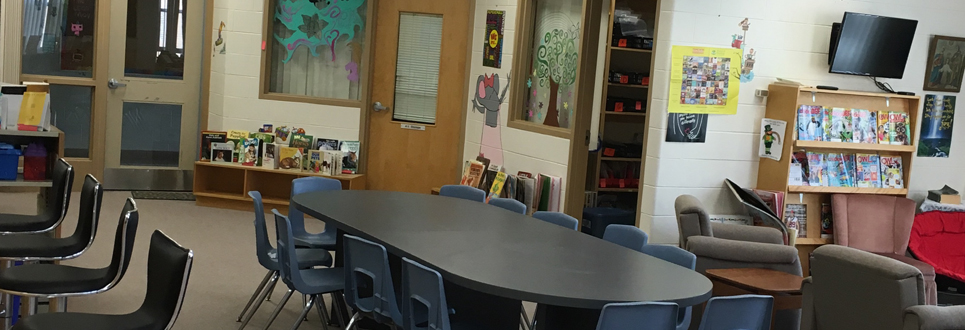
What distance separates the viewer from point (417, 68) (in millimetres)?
8648

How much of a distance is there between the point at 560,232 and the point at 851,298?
4.70 feet

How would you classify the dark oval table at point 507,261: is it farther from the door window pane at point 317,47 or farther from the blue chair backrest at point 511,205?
the door window pane at point 317,47

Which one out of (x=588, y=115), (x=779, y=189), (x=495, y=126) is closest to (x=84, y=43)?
(x=495, y=126)

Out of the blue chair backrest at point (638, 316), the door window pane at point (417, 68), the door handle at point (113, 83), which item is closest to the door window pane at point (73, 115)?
the door handle at point (113, 83)

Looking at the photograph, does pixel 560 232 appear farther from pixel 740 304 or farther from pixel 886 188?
pixel 886 188

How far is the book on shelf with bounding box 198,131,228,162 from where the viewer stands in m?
8.51

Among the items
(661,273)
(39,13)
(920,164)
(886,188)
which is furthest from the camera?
(39,13)

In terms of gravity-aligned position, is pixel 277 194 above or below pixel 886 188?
below

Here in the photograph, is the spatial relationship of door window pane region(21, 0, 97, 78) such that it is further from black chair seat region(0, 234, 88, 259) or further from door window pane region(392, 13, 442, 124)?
black chair seat region(0, 234, 88, 259)

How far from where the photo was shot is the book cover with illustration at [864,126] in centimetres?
666

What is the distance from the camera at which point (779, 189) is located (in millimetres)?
6445

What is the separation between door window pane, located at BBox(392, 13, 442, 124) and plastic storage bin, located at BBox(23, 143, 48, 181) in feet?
13.1

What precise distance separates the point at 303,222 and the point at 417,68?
10.9 feet

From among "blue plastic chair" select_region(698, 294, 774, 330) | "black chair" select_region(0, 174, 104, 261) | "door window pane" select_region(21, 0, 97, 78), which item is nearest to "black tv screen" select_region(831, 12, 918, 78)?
"blue plastic chair" select_region(698, 294, 774, 330)
